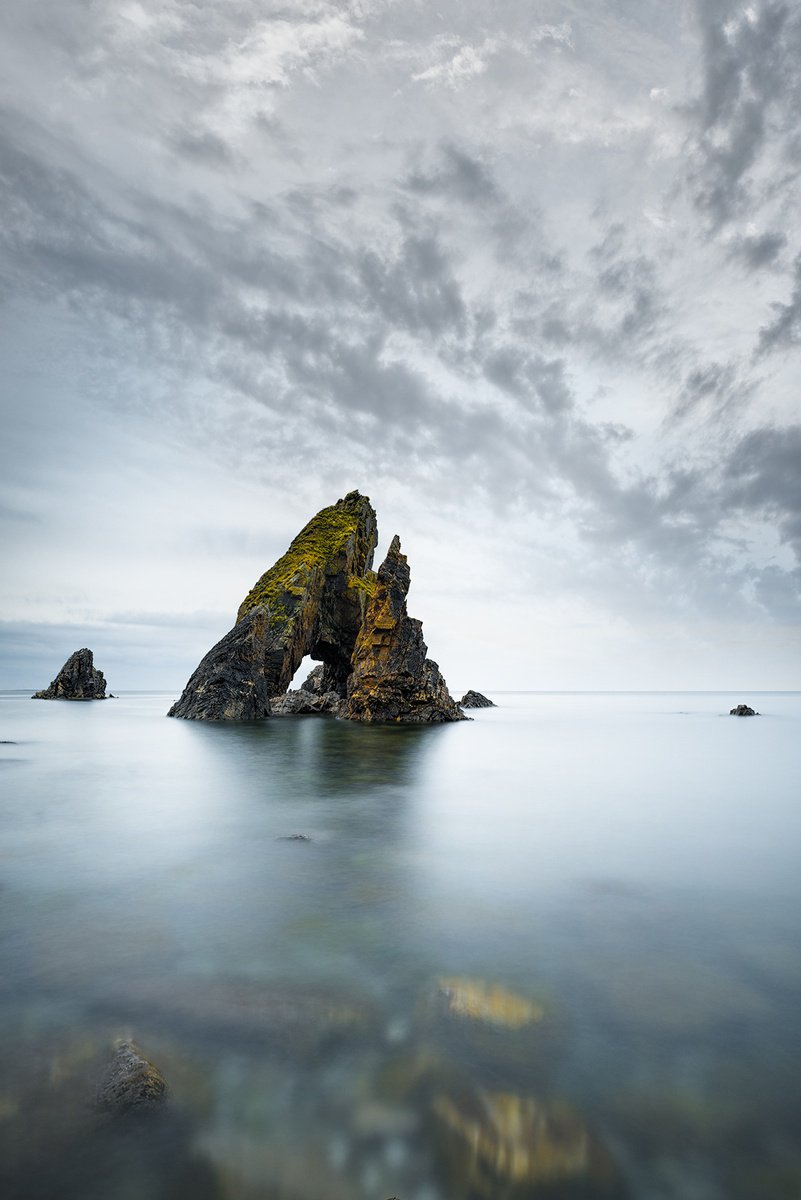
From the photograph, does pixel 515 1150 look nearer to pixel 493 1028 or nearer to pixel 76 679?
pixel 493 1028

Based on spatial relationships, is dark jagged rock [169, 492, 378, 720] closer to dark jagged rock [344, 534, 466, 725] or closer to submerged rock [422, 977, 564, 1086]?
dark jagged rock [344, 534, 466, 725]

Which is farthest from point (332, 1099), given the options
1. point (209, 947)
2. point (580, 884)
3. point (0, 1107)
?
point (580, 884)

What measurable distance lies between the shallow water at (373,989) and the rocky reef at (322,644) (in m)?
31.9

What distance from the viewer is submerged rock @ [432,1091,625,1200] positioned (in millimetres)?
3076

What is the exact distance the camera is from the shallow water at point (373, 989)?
326cm

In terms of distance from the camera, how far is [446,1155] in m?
3.27

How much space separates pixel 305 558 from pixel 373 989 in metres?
51.7

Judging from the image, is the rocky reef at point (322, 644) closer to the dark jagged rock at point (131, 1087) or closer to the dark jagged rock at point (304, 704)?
the dark jagged rock at point (304, 704)

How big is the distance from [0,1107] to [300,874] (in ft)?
18.4

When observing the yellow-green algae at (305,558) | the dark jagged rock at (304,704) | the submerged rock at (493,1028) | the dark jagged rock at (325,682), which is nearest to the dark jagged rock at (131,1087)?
the submerged rock at (493,1028)

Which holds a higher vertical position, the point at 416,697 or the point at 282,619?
the point at 282,619

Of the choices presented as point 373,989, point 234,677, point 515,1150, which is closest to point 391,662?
point 234,677

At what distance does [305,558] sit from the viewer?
182ft

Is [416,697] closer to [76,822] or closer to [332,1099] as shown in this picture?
[76,822]
